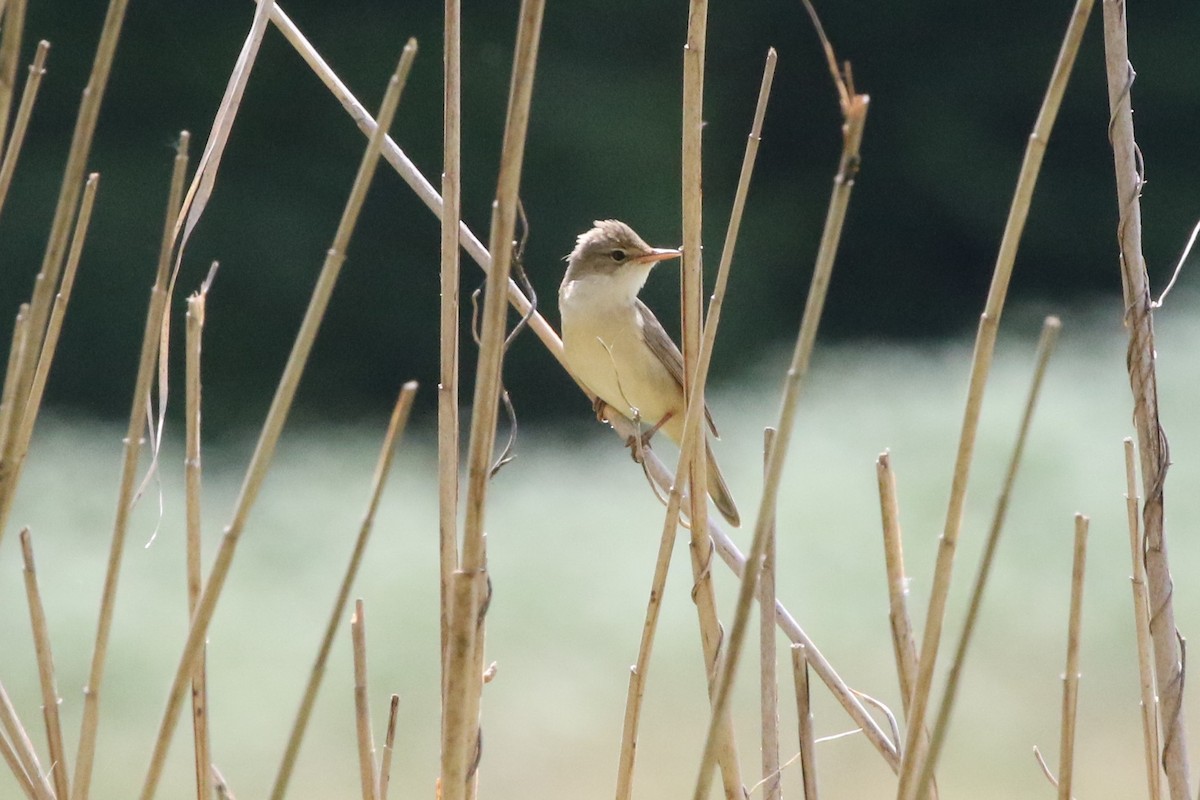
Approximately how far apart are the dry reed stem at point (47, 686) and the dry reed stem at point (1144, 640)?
131 centimetres

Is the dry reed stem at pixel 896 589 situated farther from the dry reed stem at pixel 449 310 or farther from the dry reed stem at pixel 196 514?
the dry reed stem at pixel 196 514

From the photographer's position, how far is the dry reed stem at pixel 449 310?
1643mm

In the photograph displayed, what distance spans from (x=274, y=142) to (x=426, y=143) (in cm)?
103

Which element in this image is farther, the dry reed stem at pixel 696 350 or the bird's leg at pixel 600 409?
the bird's leg at pixel 600 409

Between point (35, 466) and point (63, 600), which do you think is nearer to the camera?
point (63, 600)

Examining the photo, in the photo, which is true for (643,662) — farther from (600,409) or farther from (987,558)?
(600,409)

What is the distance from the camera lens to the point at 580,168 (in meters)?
9.70

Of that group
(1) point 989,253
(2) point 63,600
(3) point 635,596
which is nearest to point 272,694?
(2) point 63,600

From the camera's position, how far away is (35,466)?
668 centimetres

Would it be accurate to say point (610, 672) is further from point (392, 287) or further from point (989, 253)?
point (989, 253)

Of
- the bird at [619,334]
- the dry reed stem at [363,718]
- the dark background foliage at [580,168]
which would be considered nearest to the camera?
the dry reed stem at [363,718]

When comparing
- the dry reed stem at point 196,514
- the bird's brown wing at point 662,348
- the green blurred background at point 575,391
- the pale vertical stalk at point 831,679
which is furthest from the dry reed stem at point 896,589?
the green blurred background at point 575,391

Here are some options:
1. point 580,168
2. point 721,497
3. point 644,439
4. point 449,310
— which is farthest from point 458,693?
point 580,168

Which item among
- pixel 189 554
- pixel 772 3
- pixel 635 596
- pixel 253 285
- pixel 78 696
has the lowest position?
pixel 78 696
